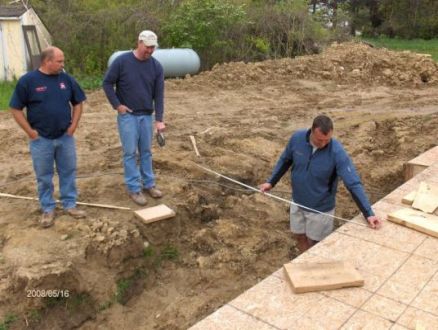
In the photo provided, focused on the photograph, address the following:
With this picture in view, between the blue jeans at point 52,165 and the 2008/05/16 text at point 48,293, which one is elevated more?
the blue jeans at point 52,165

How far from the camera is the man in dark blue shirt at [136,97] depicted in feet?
18.5

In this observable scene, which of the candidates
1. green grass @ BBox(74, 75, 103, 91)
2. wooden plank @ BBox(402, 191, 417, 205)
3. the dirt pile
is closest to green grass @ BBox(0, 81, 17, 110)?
green grass @ BBox(74, 75, 103, 91)

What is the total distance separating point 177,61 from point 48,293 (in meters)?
10.6

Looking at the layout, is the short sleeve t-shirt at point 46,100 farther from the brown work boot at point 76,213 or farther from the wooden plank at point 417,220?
the wooden plank at point 417,220

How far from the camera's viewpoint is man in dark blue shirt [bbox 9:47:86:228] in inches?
199

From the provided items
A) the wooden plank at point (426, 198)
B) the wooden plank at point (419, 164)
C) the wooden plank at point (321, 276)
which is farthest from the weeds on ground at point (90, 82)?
the wooden plank at point (321, 276)

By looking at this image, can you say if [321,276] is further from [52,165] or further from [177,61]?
[177,61]

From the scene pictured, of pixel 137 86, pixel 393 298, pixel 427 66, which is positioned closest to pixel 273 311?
pixel 393 298

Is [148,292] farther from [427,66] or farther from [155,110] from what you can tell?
[427,66]

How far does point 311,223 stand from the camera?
211 inches

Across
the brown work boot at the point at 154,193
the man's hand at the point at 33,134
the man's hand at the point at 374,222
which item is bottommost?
the brown work boot at the point at 154,193

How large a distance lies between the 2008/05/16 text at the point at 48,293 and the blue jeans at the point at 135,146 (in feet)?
5.28

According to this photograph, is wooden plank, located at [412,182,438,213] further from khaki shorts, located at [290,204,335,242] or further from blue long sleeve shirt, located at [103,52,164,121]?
blue long sleeve shirt, located at [103,52,164,121]

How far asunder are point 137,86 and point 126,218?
1.55m
